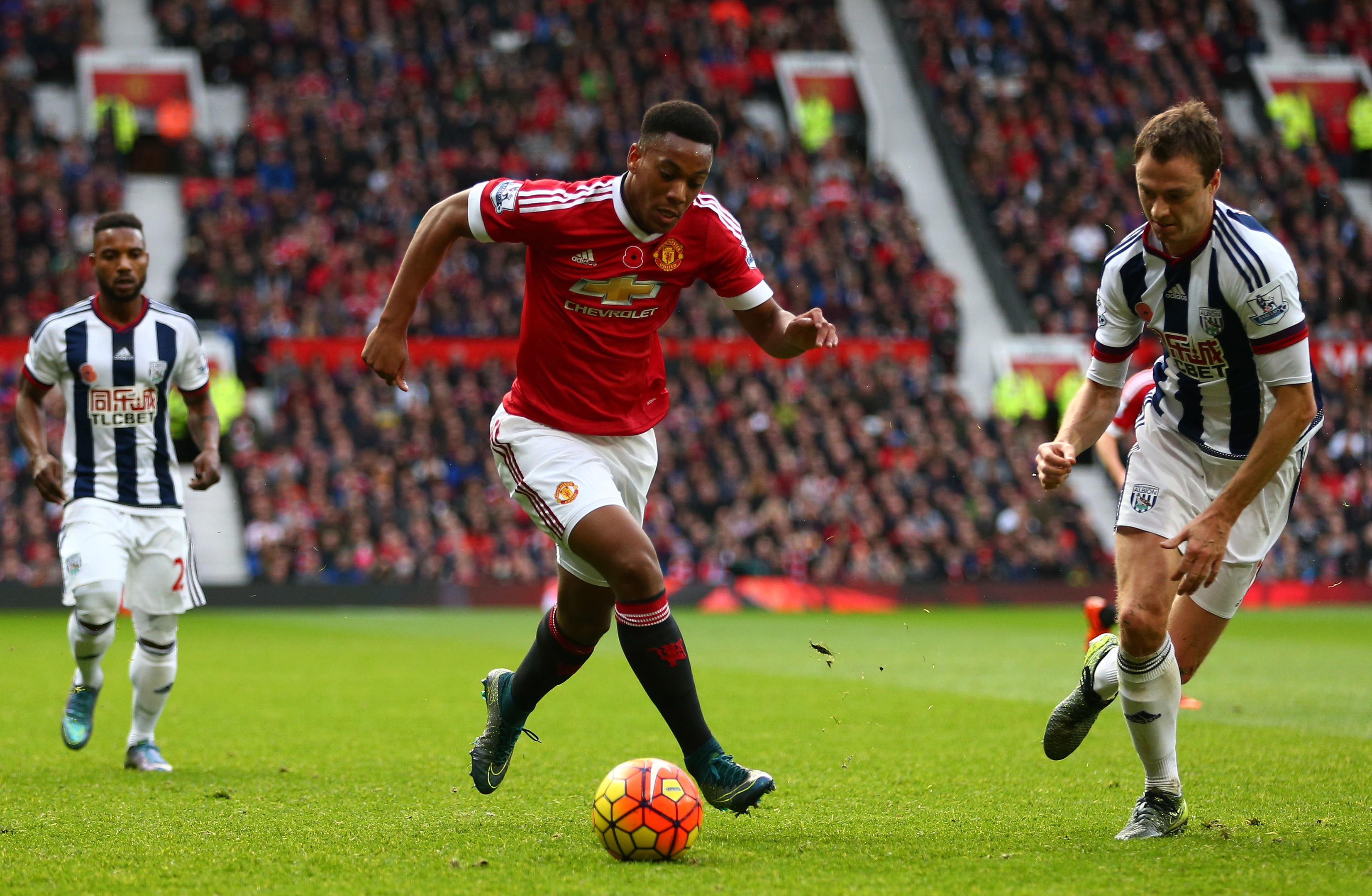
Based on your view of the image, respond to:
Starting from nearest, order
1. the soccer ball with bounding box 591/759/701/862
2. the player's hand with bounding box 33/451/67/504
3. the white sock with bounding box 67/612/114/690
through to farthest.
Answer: the soccer ball with bounding box 591/759/701/862
the player's hand with bounding box 33/451/67/504
the white sock with bounding box 67/612/114/690

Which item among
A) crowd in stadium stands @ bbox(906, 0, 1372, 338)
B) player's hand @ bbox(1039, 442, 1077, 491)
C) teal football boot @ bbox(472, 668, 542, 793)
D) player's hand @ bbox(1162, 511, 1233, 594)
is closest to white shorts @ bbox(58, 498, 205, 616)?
teal football boot @ bbox(472, 668, 542, 793)

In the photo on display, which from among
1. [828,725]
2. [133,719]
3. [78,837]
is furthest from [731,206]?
[78,837]

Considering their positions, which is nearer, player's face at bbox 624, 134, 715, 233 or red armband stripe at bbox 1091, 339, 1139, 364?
player's face at bbox 624, 134, 715, 233

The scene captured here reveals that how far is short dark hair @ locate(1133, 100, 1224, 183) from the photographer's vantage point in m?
4.94

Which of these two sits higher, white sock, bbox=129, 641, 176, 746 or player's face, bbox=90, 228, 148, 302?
player's face, bbox=90, 228, 148, 302

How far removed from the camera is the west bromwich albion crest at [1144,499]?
5.46 m

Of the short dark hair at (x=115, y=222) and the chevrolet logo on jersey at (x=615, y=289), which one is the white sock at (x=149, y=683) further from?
the chevrolet logo on jersey at (x=615, y=289)

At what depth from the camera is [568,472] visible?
17.9ft

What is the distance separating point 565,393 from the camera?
5629mm

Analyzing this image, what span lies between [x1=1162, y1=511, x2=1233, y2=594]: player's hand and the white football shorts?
20.4 inches

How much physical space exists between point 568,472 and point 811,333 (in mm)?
1057

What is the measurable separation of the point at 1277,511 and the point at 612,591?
254 centimetres

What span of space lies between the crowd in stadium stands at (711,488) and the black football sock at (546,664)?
16.7m

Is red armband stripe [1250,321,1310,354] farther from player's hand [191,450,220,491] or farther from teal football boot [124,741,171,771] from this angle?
teal football boot [124,741,171,771]
